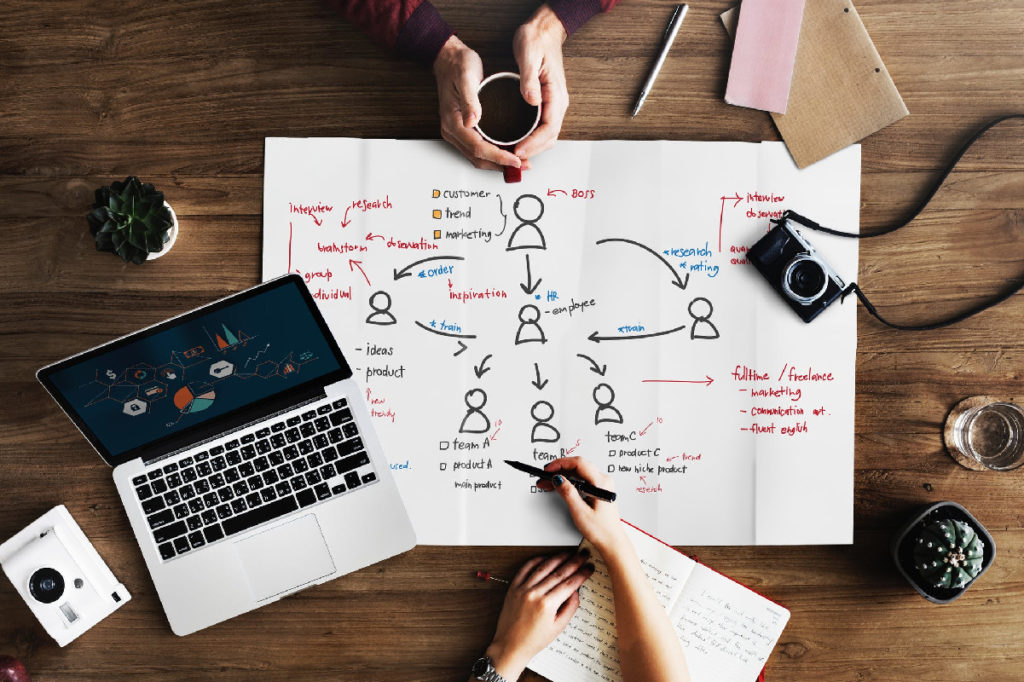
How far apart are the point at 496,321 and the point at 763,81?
1.80 feet

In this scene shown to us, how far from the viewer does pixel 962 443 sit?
1068 millimetres

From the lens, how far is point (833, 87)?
1.05 metres

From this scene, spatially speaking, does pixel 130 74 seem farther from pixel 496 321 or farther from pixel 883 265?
pixel 883 265

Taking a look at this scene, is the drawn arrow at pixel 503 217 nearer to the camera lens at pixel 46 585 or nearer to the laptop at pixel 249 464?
the laptop at pixel 249 464

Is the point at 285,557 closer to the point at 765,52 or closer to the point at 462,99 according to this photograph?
the point at 462,99

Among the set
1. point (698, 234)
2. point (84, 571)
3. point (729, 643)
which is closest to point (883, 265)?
point (698, 234)

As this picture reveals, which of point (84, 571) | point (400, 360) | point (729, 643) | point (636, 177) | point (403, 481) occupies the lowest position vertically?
point (729, 643)

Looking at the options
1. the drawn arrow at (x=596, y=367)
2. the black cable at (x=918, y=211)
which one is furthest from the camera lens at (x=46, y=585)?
the black cable at (x=918, y=211)

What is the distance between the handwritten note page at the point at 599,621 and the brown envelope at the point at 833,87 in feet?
2.13

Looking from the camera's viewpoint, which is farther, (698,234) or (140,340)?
(698,234)

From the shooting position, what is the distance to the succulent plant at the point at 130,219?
972mm

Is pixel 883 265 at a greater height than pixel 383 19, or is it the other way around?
pixel 383 19

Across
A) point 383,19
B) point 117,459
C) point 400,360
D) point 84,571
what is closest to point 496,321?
point 400,360

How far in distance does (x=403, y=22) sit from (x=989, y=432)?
1.09 meters
